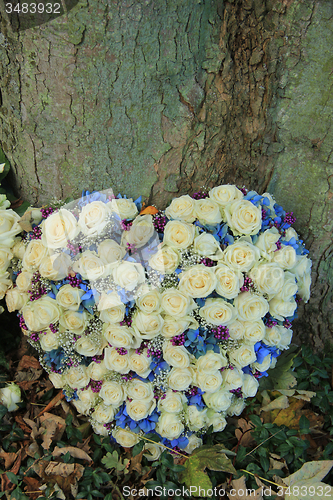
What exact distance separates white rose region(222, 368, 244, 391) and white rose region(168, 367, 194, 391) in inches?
9.2

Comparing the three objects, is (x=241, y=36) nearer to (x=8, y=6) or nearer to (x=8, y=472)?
(x=8, y=6)

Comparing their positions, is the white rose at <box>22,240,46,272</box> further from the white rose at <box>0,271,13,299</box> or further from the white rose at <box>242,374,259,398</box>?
the white rose at <box>242,374,259,398</box>

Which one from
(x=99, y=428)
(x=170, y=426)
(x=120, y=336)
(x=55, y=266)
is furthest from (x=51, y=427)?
(x=55, y=266)

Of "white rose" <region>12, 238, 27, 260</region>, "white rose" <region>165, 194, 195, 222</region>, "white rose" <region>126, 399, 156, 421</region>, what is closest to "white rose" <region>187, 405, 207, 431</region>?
"white rose" <region>126, 399, 156, 421</region>

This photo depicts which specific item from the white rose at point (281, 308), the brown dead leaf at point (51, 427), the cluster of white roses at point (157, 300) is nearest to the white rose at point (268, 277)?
the cluster of white roses at point (157, 300)

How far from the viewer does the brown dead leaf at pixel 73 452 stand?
2133 millimetres

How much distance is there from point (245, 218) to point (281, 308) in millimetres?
585

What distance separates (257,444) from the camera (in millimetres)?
2266

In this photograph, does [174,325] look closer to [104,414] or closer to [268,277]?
[268,277]

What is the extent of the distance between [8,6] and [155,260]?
1.57 metres

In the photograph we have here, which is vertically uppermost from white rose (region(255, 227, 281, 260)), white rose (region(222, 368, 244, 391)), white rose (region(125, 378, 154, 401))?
white rose (region(255, 227, 281, 260))

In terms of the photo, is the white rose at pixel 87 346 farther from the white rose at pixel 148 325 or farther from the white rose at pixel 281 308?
the white rose at pixel 281 308

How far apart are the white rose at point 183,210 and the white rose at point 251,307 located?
0.55 meters

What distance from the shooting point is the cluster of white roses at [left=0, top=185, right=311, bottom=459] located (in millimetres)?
1896
